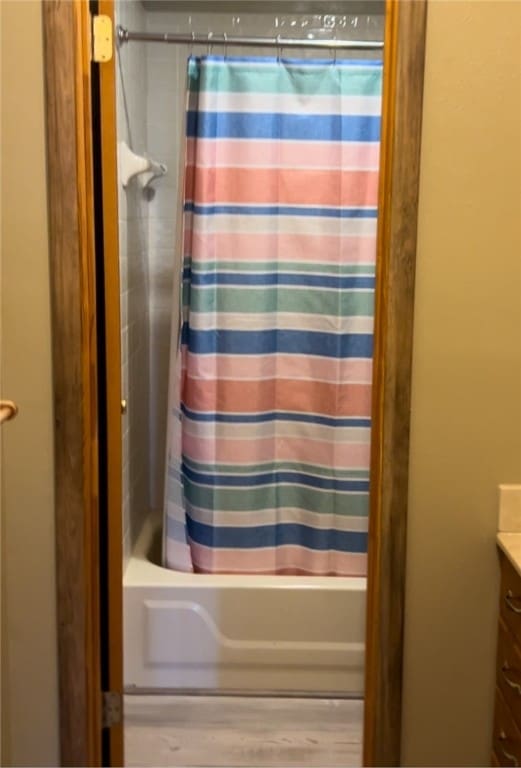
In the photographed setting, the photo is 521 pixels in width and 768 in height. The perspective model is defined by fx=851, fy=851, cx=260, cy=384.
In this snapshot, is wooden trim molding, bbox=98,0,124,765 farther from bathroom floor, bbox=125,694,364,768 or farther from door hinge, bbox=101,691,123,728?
bathroom floor, bbox=125,694,364,768

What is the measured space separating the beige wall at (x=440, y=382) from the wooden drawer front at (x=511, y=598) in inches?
1.7

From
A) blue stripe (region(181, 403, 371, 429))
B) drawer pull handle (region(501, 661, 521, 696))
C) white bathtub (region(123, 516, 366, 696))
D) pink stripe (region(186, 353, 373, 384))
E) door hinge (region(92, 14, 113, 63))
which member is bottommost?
white bathtub (region(123, 516, 366, 696))

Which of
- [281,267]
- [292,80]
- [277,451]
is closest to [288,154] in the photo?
[292,80]

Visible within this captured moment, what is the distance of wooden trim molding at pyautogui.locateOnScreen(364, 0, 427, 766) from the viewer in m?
1.75

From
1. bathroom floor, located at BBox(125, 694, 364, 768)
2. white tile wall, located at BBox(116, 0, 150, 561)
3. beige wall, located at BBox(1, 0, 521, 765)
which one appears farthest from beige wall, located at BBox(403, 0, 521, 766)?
white tile wall, located at BBox(116, 0, 150, 561)

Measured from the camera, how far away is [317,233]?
275 cm

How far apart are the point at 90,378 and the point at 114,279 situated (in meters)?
0.25

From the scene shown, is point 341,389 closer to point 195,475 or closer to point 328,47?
point 195,475

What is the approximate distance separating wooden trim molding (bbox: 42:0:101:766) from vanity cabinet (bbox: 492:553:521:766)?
3.05 ft

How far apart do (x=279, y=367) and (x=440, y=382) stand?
1023 millimetres

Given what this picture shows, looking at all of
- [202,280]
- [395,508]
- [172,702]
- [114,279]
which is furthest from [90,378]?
[172,702]

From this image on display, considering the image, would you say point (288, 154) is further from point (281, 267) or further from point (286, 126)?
point (281, 267)

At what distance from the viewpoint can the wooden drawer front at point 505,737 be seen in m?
1.77

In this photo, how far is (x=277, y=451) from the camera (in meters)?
2.88
